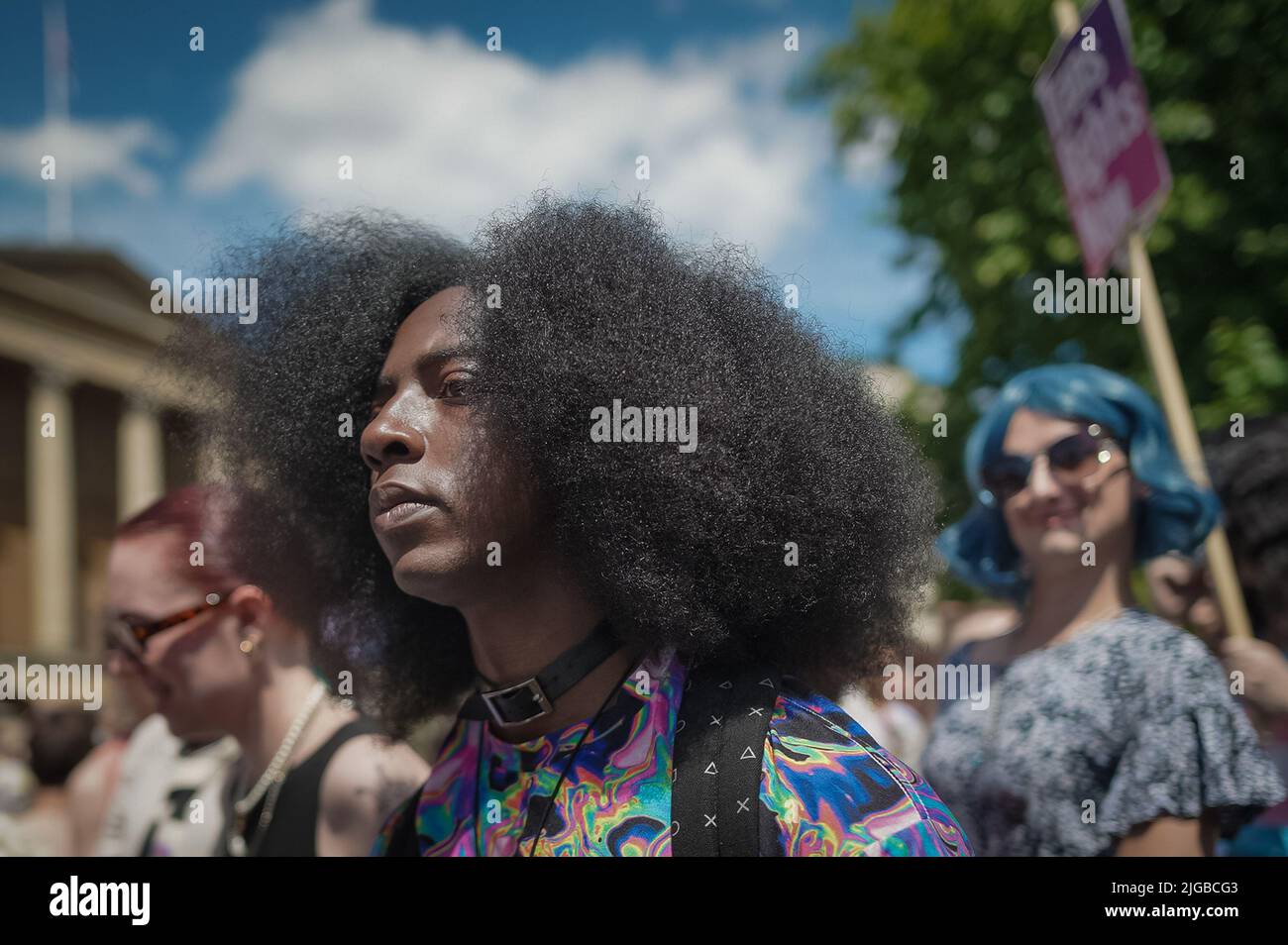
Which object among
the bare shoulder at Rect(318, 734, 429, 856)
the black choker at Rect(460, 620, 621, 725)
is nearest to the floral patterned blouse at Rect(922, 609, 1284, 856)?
the black choker at Rect(460, 620, 621, 725)

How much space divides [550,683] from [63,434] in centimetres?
1896

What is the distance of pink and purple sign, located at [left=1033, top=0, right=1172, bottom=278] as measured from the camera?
3.77 meters

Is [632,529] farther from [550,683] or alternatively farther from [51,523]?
[51,523]

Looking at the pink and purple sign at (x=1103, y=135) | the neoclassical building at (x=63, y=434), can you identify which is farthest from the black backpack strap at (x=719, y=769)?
the neoclassical building at (x=63, y=434)

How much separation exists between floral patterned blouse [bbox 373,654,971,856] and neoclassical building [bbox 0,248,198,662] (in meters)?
16.3

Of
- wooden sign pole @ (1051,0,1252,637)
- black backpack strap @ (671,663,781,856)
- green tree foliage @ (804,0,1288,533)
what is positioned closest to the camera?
black backpack strap @ (671,663,781,856)

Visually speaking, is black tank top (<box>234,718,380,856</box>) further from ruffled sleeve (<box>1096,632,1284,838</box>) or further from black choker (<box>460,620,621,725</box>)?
ruffled sleeve (<box>1096,632,1284,838</box>)

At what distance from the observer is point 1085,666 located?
2.59 m

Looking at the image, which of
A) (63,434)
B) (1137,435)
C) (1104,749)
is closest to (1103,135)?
(1137,435)

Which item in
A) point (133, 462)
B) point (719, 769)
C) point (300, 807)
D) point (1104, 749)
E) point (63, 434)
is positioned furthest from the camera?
point (133, 462)

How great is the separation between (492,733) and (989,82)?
713 cm

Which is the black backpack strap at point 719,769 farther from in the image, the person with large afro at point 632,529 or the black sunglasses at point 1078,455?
the black sunglasses at point 1078,455

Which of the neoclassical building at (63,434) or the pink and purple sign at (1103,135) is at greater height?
the neoclassical building at (63,434)

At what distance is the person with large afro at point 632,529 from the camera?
1.78 metres
